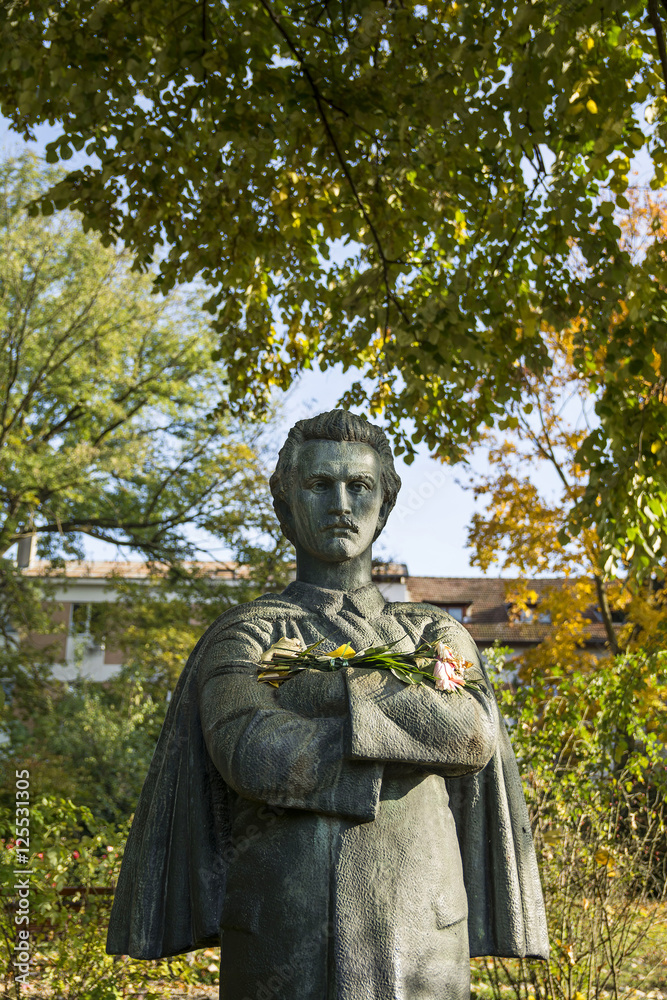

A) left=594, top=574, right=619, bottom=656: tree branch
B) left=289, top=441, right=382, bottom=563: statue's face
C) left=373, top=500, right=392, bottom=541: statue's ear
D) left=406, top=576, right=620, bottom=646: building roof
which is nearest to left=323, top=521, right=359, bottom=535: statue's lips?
left=289, top=441, right=382, bottom=563: statue's face

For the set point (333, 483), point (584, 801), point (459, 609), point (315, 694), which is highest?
point (459, 609)

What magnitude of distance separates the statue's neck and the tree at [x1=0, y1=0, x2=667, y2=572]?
286cm

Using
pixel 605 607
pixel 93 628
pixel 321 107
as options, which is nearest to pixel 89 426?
pixel 93 628

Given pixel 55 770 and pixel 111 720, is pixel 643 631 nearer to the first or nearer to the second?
pixel 55 770

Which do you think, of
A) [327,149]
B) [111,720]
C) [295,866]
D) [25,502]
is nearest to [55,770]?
[111,720]

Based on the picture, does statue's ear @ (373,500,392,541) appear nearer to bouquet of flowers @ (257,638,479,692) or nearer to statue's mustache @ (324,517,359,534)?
statue's mustache @ (324,517,359,534)

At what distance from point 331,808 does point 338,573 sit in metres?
0.77

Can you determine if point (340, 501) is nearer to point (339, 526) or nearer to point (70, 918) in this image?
point (339, 526)

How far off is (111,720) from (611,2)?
12.4 metres

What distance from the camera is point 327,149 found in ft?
19.7

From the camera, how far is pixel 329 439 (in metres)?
2.82

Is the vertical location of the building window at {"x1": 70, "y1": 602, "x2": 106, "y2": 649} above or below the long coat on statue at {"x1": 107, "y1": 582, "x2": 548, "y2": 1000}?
above

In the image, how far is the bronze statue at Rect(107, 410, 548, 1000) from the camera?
2193 mm

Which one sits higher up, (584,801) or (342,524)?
(342,524)
